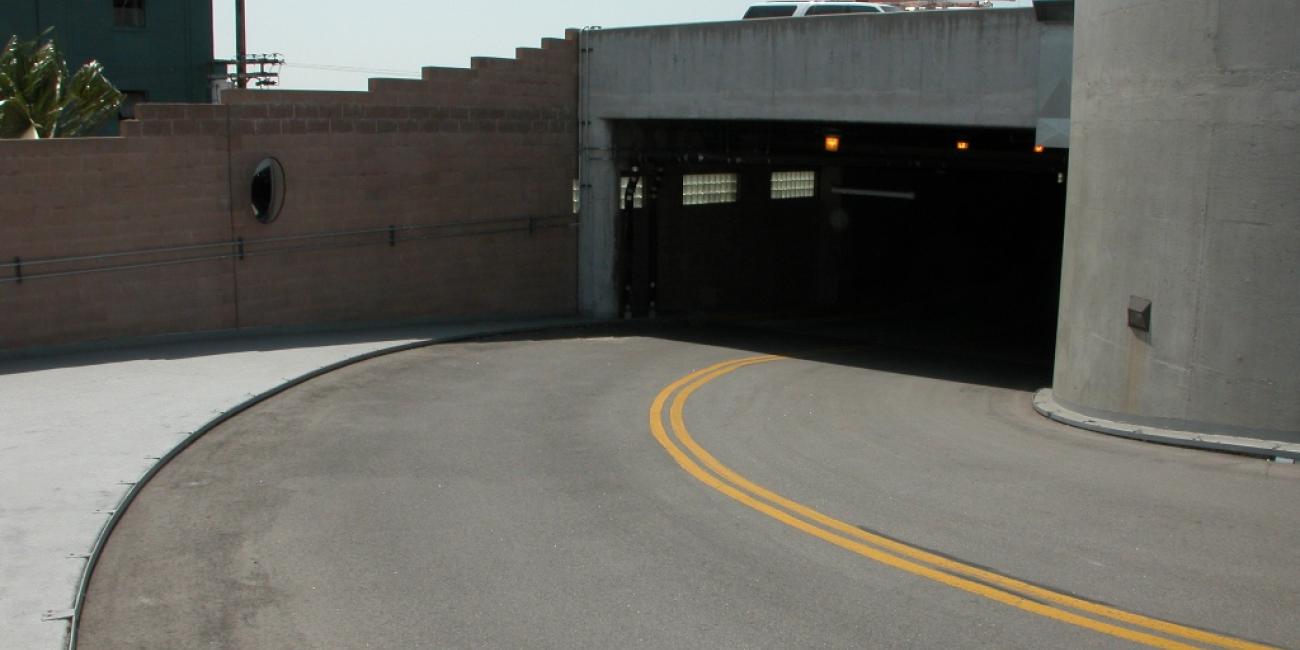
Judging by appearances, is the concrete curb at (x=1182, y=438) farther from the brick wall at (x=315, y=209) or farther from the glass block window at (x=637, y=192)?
the glass block window at (x=637, y=192)

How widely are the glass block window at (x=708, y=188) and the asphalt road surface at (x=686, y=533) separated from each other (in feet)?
36.8

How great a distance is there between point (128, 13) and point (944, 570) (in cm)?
3693

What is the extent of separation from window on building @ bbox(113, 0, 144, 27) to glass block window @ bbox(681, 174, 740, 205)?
2177 centimetres

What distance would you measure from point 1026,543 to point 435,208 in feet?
45.4

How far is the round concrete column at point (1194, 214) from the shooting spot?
12008mm

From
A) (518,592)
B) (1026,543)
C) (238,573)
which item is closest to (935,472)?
(1026,543)

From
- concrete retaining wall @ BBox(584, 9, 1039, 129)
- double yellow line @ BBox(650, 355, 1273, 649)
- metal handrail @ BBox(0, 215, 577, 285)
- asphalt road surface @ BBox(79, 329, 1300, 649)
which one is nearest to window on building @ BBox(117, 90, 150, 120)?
metal handrail @ BBox(0, 215, 577, 285)

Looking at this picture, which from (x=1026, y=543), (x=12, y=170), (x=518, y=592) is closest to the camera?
(x=518, y=592)

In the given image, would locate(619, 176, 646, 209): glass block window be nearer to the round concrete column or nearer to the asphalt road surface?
the asphalt road surface

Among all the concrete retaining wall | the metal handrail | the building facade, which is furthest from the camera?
the building facade

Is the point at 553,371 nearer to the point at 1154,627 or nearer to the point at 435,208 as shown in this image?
the point at 435,208

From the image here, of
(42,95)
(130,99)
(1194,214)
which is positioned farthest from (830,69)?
(130,99)

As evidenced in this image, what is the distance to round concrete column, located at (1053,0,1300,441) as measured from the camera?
12.0 metres

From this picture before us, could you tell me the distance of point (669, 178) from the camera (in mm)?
25609
